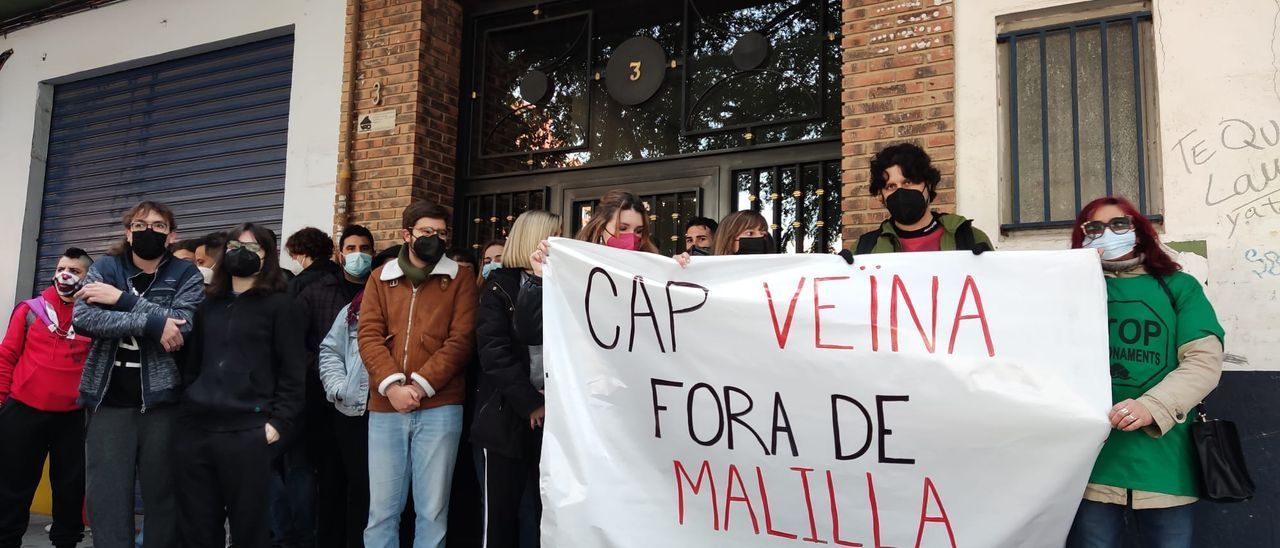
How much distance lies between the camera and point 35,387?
502 cm

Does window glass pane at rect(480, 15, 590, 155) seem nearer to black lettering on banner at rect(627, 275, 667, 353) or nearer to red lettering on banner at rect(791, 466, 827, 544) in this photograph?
black lettering on banner at rect(627, 275, 667, 353)

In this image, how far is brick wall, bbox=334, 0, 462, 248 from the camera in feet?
20.9

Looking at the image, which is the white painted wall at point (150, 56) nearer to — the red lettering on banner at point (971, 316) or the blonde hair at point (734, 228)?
the blonde hair at point (734, 228)

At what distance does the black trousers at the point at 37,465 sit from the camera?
5.00m

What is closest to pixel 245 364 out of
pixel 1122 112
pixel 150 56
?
pixel 1122 112

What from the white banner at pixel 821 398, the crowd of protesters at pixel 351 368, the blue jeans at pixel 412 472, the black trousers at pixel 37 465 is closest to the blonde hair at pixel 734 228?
the crowd of protesters at pixel 351 368

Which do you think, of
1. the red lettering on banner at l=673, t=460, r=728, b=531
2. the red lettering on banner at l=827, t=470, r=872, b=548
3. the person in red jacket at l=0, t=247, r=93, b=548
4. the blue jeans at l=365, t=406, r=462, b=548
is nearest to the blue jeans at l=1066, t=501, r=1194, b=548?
the red lettering on banner at l=827, t=470, r=872, b=548

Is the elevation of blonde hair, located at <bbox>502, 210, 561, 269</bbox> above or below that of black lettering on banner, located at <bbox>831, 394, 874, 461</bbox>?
above

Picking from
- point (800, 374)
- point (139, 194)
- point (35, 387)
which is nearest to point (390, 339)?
point (800, 374)

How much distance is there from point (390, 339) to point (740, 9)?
339cm

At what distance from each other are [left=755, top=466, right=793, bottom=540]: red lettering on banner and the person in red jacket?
13.6 feet

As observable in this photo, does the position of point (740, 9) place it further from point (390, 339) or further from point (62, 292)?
point (62, 292)

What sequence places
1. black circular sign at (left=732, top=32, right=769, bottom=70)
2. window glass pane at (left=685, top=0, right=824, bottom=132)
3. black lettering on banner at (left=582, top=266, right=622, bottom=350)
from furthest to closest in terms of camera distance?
black circular sign at (left=732, top=32, right=769, bottom=70)
window glass pane at (left=685, top=0, right=824, bottom=132)
black lettering on banner at (left=582, top=266, right=622, bottom=350)

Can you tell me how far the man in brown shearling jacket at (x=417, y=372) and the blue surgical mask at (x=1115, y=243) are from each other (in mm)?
2796
